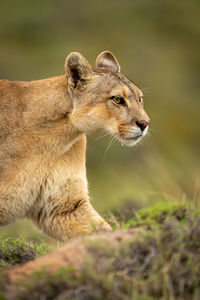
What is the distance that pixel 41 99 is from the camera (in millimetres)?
8359

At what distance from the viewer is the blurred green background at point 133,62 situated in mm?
16703

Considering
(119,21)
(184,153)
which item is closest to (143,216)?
(184,153)

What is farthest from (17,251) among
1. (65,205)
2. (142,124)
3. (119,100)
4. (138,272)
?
(138,272)

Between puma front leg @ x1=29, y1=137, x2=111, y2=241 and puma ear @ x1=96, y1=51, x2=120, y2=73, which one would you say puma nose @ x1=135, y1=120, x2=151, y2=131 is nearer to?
puma front leg @ x1=29, y1=137, x2=111, y2=241

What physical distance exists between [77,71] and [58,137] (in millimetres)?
833

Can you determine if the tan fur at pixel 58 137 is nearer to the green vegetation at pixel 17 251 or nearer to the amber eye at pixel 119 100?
the amber eye at pixel 119 100

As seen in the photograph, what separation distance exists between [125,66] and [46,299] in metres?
25.0

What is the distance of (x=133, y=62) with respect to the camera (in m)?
31.1

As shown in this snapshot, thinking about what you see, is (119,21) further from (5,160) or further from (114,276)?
(114,276)

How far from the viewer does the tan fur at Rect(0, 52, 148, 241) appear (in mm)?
7945

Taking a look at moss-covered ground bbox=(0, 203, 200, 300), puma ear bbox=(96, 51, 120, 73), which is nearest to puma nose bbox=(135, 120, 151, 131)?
puma ear bbox=(96, 51, 120, 73)

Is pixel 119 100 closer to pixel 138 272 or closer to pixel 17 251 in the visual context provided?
pixel 17 251

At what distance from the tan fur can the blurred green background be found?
8.97 ft

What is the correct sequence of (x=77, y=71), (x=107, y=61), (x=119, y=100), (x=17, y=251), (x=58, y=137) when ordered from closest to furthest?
(x=17, y=251)
(x=119, y=100)
(x=58, y=137)
(x=77, y=71)
(x=107, y=61)
